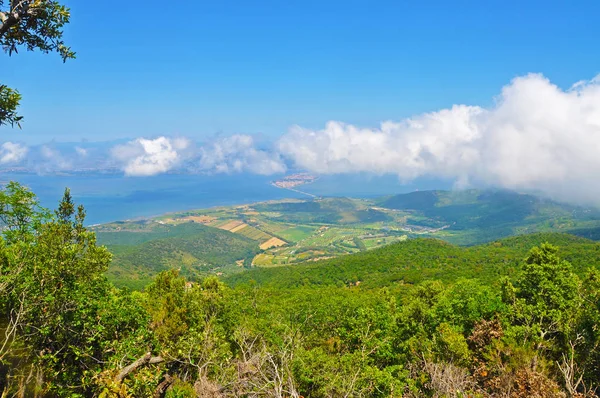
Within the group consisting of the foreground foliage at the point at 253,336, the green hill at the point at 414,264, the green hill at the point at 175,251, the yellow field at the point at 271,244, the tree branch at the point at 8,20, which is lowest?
the yellow field at the point at 271,244

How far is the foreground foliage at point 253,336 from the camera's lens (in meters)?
10.2

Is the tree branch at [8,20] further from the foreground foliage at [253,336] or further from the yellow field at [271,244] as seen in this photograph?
the yellow field at [271,244]

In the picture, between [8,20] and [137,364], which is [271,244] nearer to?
[137,364]

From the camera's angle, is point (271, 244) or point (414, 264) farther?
point (271, 244)

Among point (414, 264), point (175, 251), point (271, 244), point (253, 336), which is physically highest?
point (253, 336)

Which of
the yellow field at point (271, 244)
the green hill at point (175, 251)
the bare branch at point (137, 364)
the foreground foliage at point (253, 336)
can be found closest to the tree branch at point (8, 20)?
the foreground foliage at point (253, 336)

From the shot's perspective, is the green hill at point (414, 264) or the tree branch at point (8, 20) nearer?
the tree branch at point (8, 20)

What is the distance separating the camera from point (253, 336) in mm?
20422

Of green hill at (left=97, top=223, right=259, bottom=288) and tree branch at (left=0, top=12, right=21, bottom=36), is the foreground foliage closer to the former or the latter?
tree branch at (left=0, top=12, right=21, bottom=36)

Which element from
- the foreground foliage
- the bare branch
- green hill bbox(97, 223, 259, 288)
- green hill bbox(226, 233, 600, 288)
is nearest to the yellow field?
green hill bbox(97, 223, 259, 288)

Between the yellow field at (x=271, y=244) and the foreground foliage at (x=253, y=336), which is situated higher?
the foreground foliage at (x=253, y=336)

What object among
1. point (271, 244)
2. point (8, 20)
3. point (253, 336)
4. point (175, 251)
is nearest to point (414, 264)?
point (253, 336)

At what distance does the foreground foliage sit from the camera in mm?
10242

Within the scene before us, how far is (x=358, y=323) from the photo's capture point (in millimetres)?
20531
